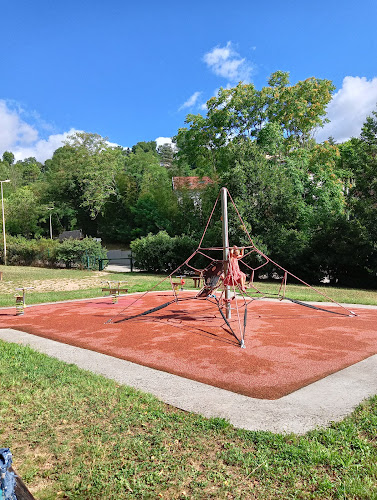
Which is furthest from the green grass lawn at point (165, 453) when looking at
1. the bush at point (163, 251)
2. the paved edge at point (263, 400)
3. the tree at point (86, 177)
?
the tree at point (86, 177)

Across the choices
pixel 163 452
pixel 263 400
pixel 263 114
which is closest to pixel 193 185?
pixel 263 114

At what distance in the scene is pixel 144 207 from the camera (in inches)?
1854

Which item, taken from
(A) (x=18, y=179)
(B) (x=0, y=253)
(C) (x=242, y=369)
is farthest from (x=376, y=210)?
(A) (x=18, y=179)

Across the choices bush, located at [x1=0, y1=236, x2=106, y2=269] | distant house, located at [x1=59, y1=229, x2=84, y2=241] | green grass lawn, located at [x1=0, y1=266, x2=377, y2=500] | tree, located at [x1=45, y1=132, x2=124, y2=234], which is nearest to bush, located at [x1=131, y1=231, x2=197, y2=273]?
bush, located at [x1=0, y1=236, x2=106, y2=269]

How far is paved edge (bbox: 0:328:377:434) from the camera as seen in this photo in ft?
13.5

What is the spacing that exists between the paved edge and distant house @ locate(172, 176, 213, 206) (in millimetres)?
31427

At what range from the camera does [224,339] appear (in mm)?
7699

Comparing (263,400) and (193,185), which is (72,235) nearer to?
(193,185)

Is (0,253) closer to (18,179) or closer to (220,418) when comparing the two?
(220,418)

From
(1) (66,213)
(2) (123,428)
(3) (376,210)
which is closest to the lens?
(2) (123,428)

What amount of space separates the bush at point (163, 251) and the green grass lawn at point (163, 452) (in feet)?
67.5

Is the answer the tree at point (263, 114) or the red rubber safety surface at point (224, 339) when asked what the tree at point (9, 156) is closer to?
the tree at point (263, 114)

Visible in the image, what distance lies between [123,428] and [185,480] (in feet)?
3.55

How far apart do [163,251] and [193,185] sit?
18.0 metres
